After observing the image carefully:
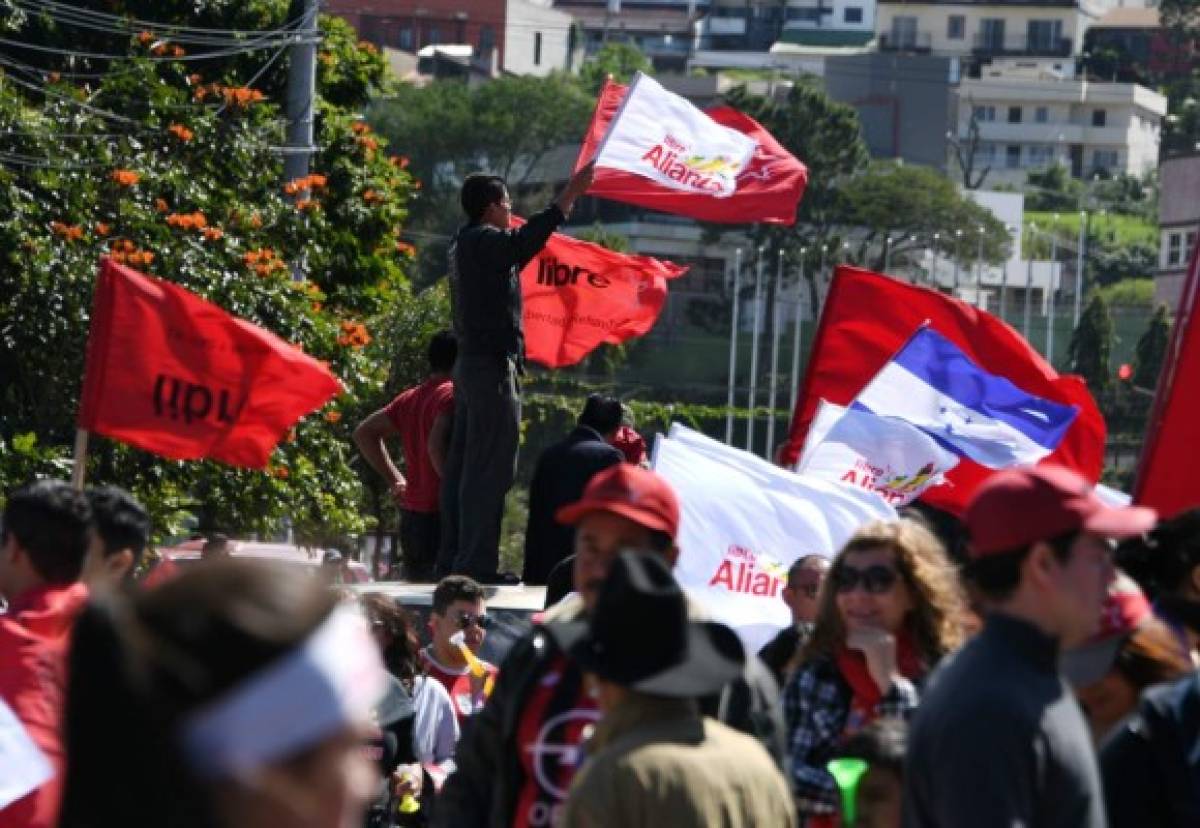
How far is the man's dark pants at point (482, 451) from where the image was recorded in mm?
11648

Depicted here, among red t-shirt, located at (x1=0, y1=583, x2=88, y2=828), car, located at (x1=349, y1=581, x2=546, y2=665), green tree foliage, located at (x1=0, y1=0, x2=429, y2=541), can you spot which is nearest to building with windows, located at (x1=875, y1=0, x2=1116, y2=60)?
green tree foliage, located at (x1=0, y1=0, x2=429, y2=541)

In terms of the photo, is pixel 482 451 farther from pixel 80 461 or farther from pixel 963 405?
pixel 80 461

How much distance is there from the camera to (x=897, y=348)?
460 inches

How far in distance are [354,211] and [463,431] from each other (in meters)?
22.3

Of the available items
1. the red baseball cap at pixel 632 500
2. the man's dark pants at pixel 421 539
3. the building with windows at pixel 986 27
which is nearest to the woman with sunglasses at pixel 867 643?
the red baseball cap at pixel 632 500

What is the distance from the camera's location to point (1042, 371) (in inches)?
464

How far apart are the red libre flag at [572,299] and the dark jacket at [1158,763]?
367 inches

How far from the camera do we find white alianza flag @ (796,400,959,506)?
1072 cm

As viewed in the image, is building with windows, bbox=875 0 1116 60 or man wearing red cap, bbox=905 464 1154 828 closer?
man wearing red cap, bbox=905 464 1154 828

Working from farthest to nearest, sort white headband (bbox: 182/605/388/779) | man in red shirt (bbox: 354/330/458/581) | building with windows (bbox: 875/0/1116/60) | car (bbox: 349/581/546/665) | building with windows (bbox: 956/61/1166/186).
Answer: building with windows (bbox: 875/0/1116/60) → building with windows (bbox: 956/61/1166/186) → man in red shirt (bbox: 354/330/458/581) → car (bbox: 349/581/546/665) → white headband (bbox: 182/605/388/779)

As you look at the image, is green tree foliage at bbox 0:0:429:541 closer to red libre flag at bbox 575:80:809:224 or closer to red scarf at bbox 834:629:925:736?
red libre flag at bbox 575:80:809:224

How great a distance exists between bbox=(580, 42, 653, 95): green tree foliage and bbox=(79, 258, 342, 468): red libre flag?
5025 inches

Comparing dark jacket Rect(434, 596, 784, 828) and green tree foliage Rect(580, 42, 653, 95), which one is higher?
dark jacket Rect(434, 596, 784, 828)

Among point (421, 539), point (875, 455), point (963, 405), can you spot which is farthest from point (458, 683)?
point (421, 539)
